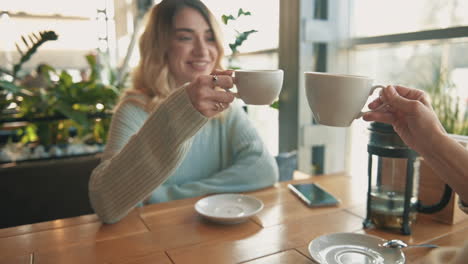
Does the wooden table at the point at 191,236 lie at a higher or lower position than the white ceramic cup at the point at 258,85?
lower

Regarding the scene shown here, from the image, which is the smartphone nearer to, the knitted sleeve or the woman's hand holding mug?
the knitted sleeve

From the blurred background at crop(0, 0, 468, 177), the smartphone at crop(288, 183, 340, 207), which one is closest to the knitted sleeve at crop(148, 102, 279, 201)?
the smartphone at crop(288, 183, 340, 207)

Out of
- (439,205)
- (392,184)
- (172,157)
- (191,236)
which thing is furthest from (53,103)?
(439,205)

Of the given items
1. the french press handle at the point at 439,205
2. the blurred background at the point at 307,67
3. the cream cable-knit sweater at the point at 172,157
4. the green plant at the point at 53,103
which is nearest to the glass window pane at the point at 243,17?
the blurred background at the point at 307,67

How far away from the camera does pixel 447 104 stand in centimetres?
139

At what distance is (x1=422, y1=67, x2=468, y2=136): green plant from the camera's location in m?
1.36

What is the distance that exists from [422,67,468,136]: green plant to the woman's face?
0.94m

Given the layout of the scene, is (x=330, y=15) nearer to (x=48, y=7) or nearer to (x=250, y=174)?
(x=250, y=174)

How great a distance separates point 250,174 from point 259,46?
92 centimetres

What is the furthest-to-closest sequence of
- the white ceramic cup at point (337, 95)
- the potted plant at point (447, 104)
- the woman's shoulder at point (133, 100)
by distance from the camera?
the potted plant at point (447, 104)
the woman's shoulder at point (133, 100)
the white ceramic cup at point (337, 95)

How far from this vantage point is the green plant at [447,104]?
1357mm

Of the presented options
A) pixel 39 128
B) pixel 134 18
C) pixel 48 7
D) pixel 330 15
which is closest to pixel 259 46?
pixel 330 15

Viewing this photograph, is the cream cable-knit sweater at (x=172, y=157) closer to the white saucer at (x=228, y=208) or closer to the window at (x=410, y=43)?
the white saucer at (x=228, y=208)

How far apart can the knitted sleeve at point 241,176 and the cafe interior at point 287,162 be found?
18 mm
